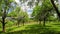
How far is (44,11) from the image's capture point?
4425cm

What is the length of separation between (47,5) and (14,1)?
10678 millimetres

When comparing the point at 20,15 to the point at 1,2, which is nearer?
the point at 1,2

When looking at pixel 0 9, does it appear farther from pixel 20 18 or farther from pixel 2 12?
pixel 20 18

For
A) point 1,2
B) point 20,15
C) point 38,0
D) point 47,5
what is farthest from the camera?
point 20,15

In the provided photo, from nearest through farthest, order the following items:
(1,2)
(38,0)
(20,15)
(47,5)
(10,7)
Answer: (38,0) → (1,2) → (10,7) → (47,5) → (20,15)

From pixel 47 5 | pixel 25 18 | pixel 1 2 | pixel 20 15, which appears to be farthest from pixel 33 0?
pixel 25 18

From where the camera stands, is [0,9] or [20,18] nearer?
[0,9]

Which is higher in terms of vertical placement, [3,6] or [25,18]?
[3,6]

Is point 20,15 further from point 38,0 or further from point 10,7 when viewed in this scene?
point 38,0

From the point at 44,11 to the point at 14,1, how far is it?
1235cm

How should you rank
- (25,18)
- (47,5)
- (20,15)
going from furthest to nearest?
(25,18)
(20,15)
(47,5)

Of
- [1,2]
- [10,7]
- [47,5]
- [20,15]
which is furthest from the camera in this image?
[20,15]

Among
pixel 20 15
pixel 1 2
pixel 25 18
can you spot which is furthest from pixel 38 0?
pixel 25 18

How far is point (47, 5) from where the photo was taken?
41750mm
